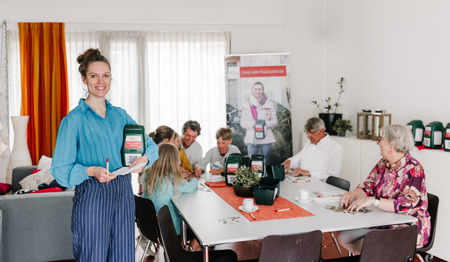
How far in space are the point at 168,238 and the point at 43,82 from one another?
4.27 meters

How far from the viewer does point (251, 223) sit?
95.4 inches

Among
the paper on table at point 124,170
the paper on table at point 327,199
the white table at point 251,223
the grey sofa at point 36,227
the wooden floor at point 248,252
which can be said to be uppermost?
the paper on table at point 124,170

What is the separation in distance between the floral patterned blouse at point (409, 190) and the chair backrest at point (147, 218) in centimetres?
163

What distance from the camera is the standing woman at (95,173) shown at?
6.58ft

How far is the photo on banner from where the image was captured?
6.07 meters

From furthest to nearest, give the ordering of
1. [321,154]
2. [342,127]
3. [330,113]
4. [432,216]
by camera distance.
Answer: [330,113] → [342,127] → [321,154] → [432,216]

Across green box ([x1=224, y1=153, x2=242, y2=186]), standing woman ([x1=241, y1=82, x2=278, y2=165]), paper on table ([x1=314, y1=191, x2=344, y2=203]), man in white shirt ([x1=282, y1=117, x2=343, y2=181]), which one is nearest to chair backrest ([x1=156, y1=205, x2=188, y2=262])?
green box ([x1=224, y1=153, x2=242, y2=186])

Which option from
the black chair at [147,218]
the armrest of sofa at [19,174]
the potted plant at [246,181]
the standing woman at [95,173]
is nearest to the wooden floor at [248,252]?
the black chair at [147,218]

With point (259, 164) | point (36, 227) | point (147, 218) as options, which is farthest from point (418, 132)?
point (36, 227)

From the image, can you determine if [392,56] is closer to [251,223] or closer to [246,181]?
[246,181]

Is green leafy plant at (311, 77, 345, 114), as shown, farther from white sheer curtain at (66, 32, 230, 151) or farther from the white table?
the white table

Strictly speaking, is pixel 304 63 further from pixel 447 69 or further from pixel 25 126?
pixel 25 126

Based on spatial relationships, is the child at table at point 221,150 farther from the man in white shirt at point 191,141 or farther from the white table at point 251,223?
the white table at point 251,223

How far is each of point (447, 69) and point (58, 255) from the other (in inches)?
162
